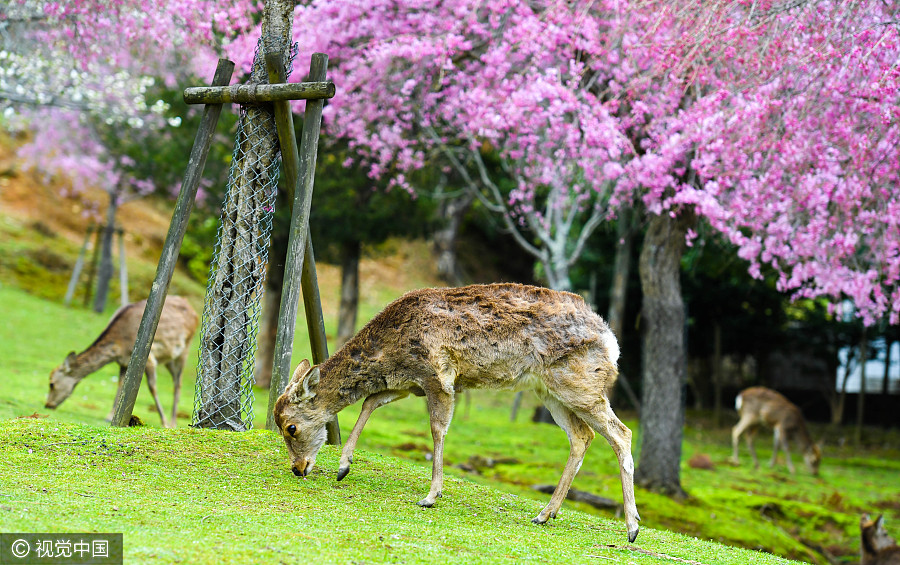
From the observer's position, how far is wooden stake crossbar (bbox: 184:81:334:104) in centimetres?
698

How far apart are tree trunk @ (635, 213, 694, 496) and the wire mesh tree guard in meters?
5.75

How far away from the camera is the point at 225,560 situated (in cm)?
383

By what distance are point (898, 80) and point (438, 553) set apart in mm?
5679

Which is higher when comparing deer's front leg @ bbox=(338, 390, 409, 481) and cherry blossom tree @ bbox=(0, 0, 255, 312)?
cherry blossom tree @ bbox=(0, 0, 255, 312)

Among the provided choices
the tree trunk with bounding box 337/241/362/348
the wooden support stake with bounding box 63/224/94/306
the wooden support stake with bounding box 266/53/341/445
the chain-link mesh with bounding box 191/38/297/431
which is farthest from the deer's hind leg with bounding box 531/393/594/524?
the wooden support stake with bounding box 63/224/94/306

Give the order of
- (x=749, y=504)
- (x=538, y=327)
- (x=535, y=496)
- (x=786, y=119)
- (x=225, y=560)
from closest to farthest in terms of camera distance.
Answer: (x=225, y=560) < (x=538, y=327) < (x=786, y=119) < (x=535, y=496) < (x=749, y=504)

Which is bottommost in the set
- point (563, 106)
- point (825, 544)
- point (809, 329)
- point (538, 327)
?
point (825, 544)

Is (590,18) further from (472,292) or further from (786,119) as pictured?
(472,292)

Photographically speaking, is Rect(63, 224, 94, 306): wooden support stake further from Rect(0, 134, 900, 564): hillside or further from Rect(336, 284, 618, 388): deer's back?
Result: Rect(336, 284, 618, 388): deer's back

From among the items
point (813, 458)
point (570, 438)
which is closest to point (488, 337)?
point (570, 438)

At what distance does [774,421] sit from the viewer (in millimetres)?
17250

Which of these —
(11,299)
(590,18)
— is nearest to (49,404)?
(590,18)

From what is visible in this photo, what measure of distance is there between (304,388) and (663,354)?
6.81m

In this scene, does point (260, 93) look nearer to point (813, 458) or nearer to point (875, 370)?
point (813, 458)
